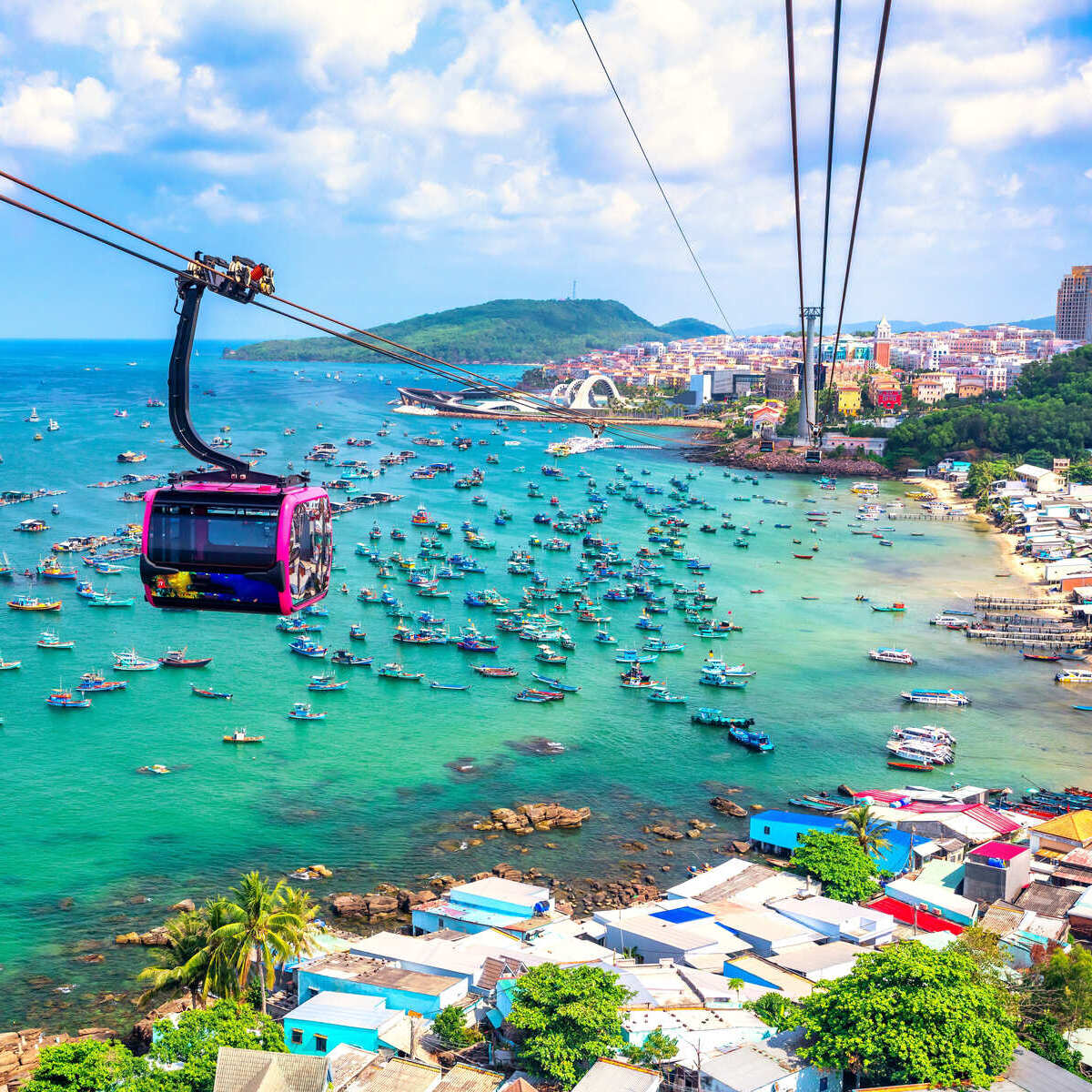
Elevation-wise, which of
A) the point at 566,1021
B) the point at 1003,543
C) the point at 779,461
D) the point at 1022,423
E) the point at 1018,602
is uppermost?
the point at 1022,423

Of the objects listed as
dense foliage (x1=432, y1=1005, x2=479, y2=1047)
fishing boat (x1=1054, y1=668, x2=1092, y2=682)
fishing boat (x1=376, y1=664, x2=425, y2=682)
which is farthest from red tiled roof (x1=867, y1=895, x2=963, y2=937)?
fishing boat (x1=1054, y1=668, x2=1092, y2=682)

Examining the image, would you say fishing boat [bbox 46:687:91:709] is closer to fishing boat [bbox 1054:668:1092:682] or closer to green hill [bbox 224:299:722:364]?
fishing boat [bbox 1054:668:1092:682]

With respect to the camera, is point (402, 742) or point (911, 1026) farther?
point (402, 742)

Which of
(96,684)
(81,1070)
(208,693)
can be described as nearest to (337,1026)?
(81,1070)

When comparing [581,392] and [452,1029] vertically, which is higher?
[581,392]

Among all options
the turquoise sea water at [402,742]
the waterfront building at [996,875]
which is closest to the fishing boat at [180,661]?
the turquoise sea water at [402,742]

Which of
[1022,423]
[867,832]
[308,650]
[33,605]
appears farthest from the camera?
[1022,423]

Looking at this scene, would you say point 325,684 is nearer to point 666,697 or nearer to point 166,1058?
point 666,697
